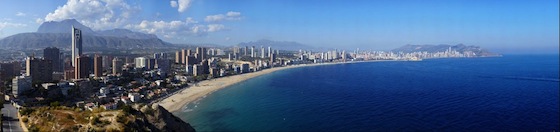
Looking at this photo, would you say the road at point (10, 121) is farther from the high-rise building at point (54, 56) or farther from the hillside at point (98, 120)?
the high-rise building at point (54, 56)

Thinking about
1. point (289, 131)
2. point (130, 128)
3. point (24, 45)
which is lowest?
point (289, 131)

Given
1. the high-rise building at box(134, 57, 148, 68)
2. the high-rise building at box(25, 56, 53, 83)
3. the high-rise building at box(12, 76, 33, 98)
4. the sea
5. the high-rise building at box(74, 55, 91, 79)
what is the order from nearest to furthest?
the sea, the high-rise building at box(12, 76, 33, 98), the high-rise building at box(25, 56, 53, 83), the high-rise building at box(74, 55, 91, 79), the high-rise building at box(134, 57, 148, 68)

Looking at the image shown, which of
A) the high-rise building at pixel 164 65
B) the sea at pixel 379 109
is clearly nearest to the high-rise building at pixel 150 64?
the high-rise building at pixel 164 65

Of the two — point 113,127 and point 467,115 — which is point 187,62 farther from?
point 113,127

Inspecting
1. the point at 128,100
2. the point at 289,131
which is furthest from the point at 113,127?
the point at 128,100

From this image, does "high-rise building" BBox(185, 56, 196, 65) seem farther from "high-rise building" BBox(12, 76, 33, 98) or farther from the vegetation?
the vegetation

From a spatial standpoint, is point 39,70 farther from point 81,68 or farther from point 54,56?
point 54,56

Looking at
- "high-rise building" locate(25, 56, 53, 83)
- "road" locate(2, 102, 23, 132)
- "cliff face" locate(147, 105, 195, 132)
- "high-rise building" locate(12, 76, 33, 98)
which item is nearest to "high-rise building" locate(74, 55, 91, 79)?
"high-rise building" locate(25, 56, 53, 83)
